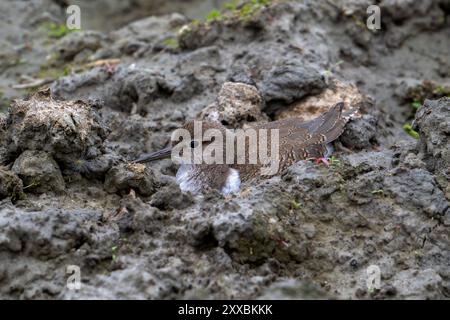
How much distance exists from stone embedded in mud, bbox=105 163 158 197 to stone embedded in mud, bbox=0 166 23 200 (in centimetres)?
76

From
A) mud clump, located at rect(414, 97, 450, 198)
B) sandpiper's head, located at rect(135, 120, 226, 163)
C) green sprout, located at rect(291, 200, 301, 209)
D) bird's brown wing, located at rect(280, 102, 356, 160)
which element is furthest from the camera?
sandpiper's head, located at rect(135, 120, 226, 163)

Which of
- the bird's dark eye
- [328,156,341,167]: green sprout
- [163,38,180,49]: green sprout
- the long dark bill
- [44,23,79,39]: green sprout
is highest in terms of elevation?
[44,23,79,39]: green sprout

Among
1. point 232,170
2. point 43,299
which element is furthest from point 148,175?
point 43,299

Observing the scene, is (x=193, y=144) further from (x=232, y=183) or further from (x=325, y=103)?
(x=325, y=103)

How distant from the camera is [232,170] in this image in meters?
7.08

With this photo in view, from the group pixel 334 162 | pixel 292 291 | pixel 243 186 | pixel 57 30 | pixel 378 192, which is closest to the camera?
pixel 292 291

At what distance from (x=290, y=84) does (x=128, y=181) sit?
2597 millimetres

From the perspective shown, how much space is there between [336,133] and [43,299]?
3.59 m

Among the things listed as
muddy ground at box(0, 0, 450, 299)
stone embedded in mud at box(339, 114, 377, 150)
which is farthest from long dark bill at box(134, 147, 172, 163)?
stone embedded in mud at box(339, 114, 377, 150)

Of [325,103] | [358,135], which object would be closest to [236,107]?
[325,103]

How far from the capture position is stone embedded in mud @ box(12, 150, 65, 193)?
5.84 meters

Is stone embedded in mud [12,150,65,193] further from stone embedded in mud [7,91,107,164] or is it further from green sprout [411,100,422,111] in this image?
green sprout [411,100,422,111]

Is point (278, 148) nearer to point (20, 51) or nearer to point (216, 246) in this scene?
point (216, 246)

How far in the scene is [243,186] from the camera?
21.4ft
